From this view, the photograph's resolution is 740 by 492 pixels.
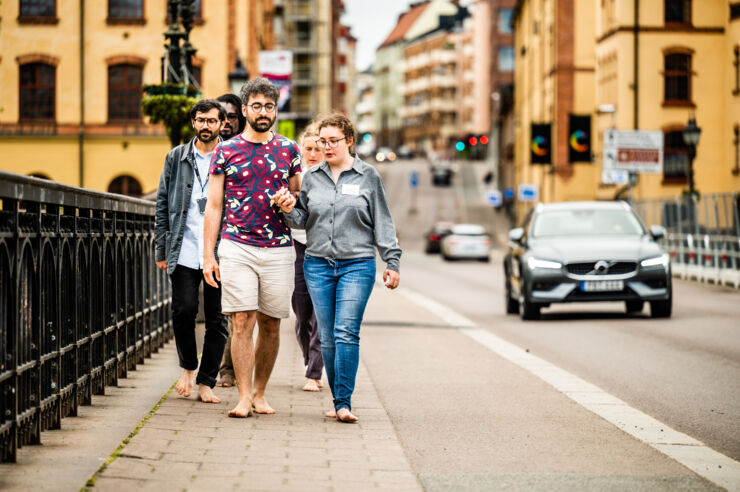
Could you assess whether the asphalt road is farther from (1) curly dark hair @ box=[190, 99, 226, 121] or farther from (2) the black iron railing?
(1) curly dark hair @ box=[190, 99, 226, 121]

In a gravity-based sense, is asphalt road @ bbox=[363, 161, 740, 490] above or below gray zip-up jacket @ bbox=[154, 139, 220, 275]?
below

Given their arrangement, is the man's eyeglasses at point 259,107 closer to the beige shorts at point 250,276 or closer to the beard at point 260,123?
the beard at point 260,123

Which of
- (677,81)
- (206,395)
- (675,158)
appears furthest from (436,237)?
(206,395)

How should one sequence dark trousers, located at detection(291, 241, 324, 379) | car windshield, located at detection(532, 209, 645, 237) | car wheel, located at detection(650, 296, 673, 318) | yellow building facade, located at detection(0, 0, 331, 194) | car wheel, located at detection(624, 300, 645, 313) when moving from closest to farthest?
dark trousers, located at detection(291, 241, 324, 379) < car wheel, located at detection(650, 296, 673, 318) < car windshield, located at detection(532, 209, 645, 237) < car wheel, located at detection(624, 300, 645, 313) < yellow building facade, located at detection(0, 0, 331, 194)

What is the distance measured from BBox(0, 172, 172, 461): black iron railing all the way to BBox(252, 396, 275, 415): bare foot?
1.06 m

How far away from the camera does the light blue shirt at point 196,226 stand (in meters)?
9.14

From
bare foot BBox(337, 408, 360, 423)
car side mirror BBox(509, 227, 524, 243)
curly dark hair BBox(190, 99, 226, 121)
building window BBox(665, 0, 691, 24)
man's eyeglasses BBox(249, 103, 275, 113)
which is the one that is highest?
building window BBox(665, 0, 691, 24)

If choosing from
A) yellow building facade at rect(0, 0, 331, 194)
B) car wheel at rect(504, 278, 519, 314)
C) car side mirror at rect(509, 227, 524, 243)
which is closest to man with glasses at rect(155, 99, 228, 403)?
car side mirror at rect(509, 227, 524, 243)

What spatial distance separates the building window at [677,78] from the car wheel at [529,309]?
123 feet

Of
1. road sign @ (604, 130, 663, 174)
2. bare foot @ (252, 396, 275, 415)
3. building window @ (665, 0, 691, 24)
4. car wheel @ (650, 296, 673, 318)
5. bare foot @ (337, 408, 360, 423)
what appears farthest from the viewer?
building window @ (665, 0, 691, 24)

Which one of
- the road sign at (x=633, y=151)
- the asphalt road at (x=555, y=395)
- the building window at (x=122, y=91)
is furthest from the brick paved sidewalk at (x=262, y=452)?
the building window at (x=122, y=91)

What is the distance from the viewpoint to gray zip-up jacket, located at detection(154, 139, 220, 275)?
359 inches

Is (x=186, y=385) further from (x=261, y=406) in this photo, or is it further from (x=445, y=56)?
(x=445, y=56)

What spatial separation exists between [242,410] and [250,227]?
110cm
